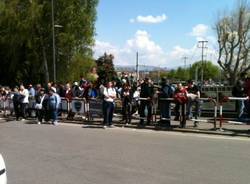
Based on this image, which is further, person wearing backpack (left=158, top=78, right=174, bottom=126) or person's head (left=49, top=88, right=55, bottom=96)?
person's head (left=49, top=88, right=55, bottom=96)

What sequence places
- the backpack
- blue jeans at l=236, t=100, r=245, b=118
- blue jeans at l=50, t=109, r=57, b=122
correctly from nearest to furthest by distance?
blue jeans at l=236, t=100, r=245, b=118
the backpack
blue jeans at l=50, t=109, r=57, b=122

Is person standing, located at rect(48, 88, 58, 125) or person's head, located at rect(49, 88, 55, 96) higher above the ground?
person's head, located at rect(49, 88, 55, 96)

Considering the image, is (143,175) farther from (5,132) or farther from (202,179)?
(5,132)

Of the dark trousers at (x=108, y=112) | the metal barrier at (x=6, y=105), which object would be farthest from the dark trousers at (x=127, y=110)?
the metal barrier at (x=6, y=105)

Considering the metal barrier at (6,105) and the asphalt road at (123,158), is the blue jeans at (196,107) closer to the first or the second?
the asphalt road at (123,158)

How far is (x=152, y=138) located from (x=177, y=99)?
338 cm

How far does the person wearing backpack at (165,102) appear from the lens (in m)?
19.7

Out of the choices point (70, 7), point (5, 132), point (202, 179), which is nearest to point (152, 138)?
point (5, 132)

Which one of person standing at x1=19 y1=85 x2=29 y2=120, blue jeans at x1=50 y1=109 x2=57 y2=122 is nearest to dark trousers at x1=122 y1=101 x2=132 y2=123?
blue jeans at x1=50 y1=109 x2=57 y2=122

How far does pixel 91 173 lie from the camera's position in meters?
10.0

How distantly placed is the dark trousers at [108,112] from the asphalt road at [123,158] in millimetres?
2450

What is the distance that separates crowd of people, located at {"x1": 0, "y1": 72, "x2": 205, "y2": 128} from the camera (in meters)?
19.7

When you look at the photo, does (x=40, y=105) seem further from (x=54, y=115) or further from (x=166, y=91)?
(x=166, y=91)

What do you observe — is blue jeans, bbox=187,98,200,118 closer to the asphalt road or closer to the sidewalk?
the sidewalk
